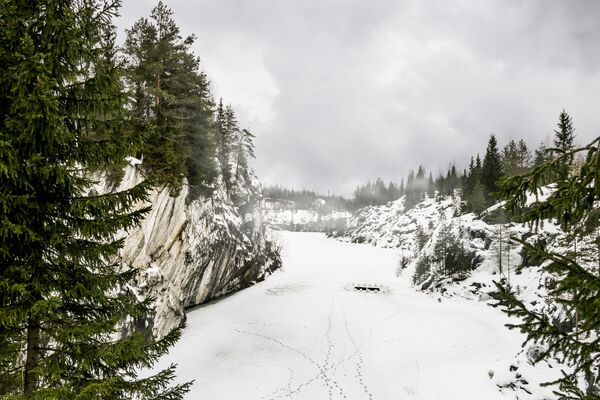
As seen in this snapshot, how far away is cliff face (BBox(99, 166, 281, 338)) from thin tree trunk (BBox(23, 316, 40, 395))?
9456 mm

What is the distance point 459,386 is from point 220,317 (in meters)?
17.5

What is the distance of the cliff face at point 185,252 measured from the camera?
1920 centimetres

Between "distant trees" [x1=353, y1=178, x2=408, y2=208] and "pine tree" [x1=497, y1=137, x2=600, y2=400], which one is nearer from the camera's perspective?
"pine tree" [x1=497, y1=137, x2=600, y2=400]

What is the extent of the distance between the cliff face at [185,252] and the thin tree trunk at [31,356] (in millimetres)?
9456

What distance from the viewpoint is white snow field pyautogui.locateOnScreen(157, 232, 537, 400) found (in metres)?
16.4

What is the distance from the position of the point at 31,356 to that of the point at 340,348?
19.5 meters

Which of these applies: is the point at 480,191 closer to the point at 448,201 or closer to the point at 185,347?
the point at 185,347

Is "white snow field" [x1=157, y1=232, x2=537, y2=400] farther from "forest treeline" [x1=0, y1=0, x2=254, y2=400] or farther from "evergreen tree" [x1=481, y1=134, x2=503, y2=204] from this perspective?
"evergreen tree" [x1=481, y1=134, x2=503, y2=204]

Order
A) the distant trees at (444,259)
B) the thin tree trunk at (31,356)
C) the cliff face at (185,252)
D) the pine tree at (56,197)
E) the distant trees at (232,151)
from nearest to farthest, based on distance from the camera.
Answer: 1. the pine tree at (56,197)
2. the thin tree trunk at (31,356)
3. the cliff face at (185,252)
4. the distant trees at (232,151)
5. the distant trees at (444,259)

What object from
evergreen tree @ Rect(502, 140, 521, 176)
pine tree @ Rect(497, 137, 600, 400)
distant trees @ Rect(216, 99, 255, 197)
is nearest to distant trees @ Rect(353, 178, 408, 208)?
evergreen tree @ Rect(502, 140, 521, 176)

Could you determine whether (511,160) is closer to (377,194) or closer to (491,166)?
(491,166)

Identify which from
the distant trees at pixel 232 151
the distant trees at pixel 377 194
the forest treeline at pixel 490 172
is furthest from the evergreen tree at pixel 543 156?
the distant trees at pixel 377 194

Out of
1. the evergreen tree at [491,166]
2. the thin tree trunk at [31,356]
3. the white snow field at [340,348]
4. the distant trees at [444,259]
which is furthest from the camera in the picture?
the evergreen tree at [491,166]

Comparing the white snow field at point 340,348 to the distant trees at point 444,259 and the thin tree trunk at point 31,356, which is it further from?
the thin tree trunk at point 31,356
